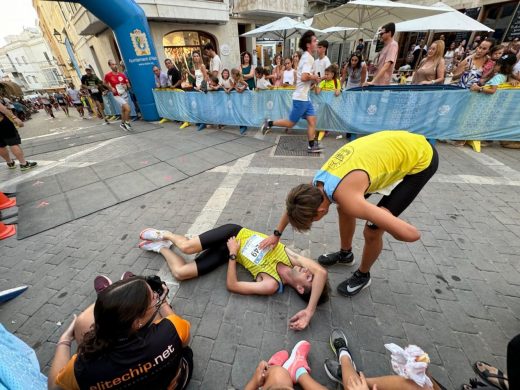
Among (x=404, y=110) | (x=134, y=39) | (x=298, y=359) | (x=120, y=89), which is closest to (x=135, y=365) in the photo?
(x=298, y=359)

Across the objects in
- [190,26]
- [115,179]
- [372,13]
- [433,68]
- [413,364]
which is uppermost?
[190,26]

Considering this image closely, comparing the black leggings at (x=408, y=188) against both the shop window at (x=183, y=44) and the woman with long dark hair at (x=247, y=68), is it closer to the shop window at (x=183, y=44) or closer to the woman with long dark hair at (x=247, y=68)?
the woman with long dark hair at (x=247, y=68)

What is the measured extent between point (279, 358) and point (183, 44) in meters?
15.4

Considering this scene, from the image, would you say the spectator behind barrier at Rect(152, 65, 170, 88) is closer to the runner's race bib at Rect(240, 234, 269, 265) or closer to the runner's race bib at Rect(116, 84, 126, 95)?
the runner's race bib at Rect(116, 84, 126, 95)

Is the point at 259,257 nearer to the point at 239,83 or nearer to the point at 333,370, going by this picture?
the point at 333,370

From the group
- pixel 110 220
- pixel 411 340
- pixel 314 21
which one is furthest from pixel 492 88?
pixel 314 21

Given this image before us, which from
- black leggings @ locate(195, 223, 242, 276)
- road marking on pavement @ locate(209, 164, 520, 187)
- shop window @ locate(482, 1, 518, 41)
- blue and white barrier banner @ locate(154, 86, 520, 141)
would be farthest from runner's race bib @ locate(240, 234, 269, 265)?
shop window @ locate(482, 1, 518, 41)

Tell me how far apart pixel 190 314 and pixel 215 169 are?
3277 mm

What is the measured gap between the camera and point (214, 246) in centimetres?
260

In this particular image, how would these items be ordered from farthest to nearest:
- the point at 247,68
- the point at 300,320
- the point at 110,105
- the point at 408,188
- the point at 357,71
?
the point at 110,105 → the point at 247,68 → the point at 357,71 → the point at 300,320 → the point at 408,188

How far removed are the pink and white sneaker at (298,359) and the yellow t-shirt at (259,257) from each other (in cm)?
55

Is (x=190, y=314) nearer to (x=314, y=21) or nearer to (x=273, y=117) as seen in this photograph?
(x=273, y=117)

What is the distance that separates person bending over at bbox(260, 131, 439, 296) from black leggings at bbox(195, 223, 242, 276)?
97cm

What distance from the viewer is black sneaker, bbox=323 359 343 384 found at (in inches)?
65.1
